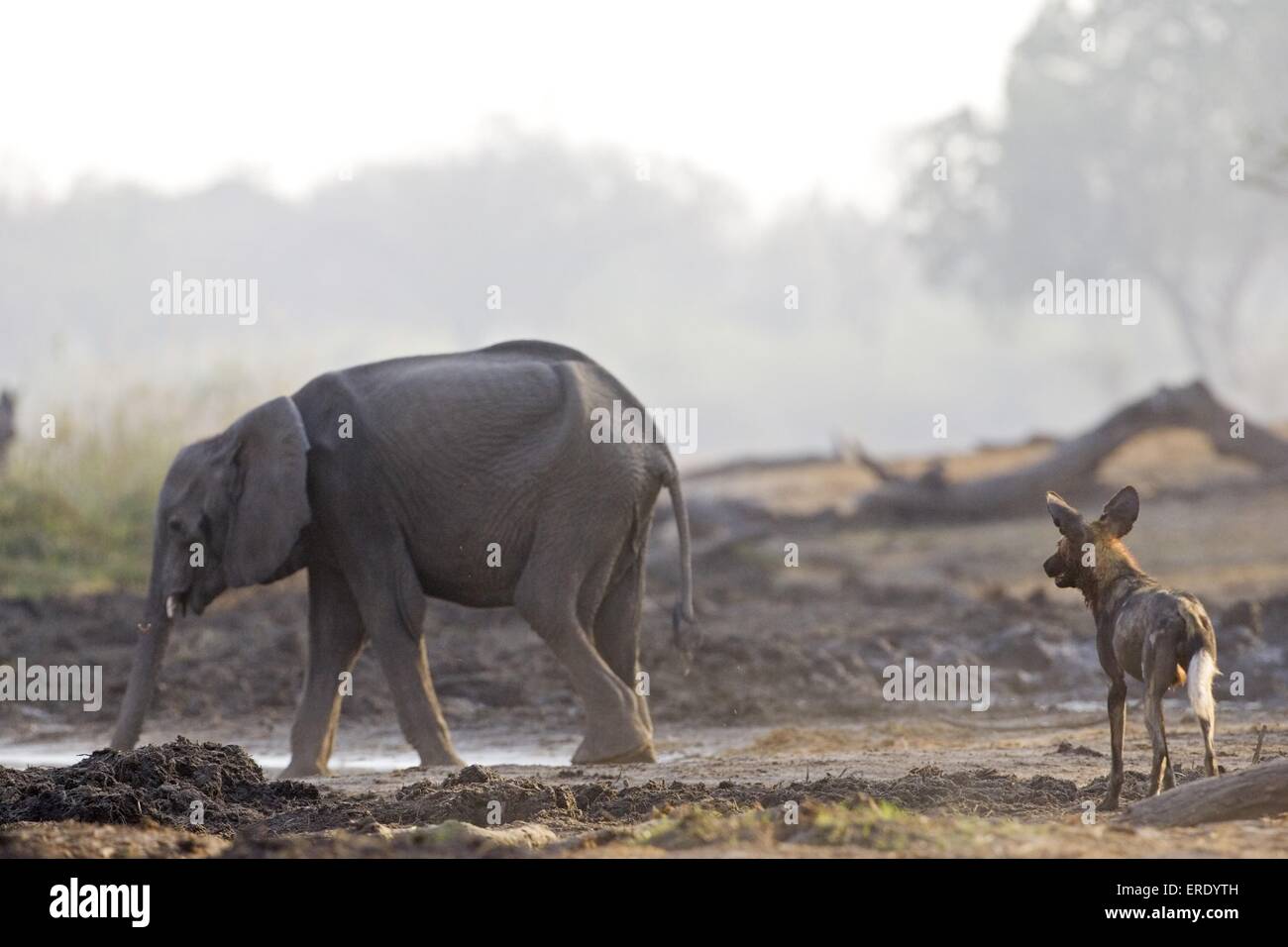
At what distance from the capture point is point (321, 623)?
37.0ft

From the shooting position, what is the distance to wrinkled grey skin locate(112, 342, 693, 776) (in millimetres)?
10938

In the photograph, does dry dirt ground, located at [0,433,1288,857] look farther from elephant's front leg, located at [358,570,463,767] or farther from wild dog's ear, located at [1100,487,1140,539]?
wild dog's ear, located at [1100,487,1140,539]

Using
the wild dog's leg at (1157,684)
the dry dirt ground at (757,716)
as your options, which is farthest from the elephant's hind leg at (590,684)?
the wild dog's leg at (1157,684)

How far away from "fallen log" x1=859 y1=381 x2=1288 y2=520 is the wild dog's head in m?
10.2

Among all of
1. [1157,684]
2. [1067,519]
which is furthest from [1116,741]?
[1067,519]

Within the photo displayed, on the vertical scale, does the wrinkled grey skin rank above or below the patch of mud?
above

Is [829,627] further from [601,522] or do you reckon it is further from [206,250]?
[206,250]

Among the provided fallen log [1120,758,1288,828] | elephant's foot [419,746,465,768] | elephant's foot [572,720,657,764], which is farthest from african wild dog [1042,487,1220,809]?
elephant's foot [419,746,465,768]

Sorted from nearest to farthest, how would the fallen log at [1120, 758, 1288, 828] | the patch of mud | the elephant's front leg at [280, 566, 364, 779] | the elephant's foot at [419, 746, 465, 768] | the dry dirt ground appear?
the dry dirt ground
the fallen log at [1120, 758, 1288, 828]
the patch of mud
the elephant's foot at [419, 746, 465, 768]
the elephant's front leg at [280, 566, 364, 779]

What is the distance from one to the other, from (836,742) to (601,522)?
173 cm

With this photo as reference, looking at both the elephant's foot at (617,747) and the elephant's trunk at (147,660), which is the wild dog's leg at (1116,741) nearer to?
the elephant's foot at (617,747)

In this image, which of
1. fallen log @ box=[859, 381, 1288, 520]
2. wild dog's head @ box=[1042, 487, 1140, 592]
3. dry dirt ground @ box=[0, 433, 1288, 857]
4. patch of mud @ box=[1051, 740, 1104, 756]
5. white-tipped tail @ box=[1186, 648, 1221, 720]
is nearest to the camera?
dry dirt ground @ box=[0, 433, 1288, 857]

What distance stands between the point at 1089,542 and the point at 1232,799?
137 cm

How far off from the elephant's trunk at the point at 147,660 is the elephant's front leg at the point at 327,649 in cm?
80
